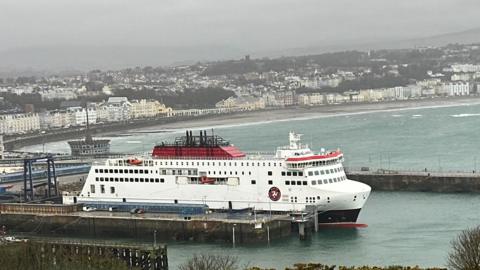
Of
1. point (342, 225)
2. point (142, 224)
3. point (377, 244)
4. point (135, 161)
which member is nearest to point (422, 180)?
point (342, 225)

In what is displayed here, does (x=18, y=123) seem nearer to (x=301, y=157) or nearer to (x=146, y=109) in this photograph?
(x=146, y=109)

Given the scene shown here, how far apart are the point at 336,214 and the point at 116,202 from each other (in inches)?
249

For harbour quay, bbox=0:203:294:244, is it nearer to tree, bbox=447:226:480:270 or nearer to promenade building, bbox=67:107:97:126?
tree, bbox=447:226:480:270

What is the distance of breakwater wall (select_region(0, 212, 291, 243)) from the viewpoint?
28344mm

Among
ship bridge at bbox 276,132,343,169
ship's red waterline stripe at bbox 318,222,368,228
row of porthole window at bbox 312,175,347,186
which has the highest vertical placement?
ship bridge at bbox 276,132,343,169

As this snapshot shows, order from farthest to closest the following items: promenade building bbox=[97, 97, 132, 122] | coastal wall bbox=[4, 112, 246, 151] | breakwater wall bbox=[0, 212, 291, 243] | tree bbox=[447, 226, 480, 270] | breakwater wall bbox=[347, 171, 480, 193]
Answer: promenade building bbox=[97, 97, 132, 122], coastal wall bbox=[4, 112, 246, 151], breakwater wall bbox=[347, 171, 480, 193], breakwater wall bbox=[0, 212, 291, 243], tree bbox=[447, 226, 480, 270]

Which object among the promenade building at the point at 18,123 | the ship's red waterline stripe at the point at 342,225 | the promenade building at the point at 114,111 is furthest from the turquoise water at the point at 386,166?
the promenade building at the point at 114,111

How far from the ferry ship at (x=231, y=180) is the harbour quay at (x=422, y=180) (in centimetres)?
804

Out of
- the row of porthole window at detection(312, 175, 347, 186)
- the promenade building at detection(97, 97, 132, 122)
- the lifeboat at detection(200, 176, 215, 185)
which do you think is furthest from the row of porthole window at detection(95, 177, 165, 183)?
the promenade building at detection(97, 97, 132, 122)

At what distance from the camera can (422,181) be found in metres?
38.9

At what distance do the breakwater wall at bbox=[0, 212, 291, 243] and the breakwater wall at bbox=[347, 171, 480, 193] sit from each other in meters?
10.6

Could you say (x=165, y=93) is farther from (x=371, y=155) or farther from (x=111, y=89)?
(x=371, y=155)

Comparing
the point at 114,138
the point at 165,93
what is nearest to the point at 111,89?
the point at 165,93

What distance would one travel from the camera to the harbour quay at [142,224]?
28438mm
